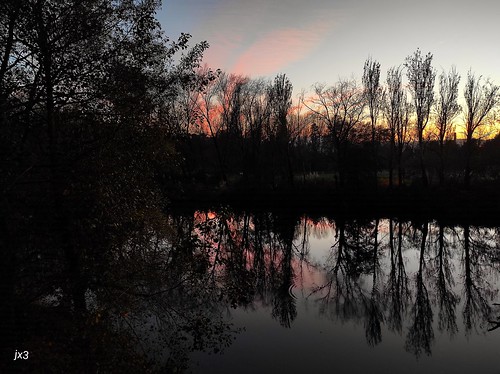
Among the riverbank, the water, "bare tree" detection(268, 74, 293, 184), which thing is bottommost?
the water

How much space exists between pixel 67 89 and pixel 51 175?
2.13 meters

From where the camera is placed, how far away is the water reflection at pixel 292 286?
9258 mm

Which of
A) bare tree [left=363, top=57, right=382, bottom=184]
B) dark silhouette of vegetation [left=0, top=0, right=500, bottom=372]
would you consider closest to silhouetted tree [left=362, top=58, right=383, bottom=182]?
bare tree [left=363, top=57, right=382, bottom=184]

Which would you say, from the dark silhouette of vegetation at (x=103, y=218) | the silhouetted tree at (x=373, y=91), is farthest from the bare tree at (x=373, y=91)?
the dark silhouette of vegetation at (x=103, y=218)

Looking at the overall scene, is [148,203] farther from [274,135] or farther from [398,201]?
[274,135]

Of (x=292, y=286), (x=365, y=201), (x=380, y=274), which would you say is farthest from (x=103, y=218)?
(x=365, y=201)

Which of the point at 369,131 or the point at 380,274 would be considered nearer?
the point at 380,274

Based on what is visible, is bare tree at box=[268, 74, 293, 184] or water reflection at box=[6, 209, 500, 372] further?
bare tree at box=[268, 74, 293, 184]

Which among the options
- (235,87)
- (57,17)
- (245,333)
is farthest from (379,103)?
(57,17)

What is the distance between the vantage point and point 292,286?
1738 centimetres

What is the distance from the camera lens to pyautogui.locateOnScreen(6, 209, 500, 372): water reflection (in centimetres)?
926

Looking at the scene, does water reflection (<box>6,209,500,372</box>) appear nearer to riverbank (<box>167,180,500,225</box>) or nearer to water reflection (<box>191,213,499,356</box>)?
water reflection (<box>191,213,499,356</box>)

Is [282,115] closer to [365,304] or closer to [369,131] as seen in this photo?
[369,131]

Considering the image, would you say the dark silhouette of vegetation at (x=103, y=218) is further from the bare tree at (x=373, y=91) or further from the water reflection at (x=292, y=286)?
the bare tree at (x=373, y=91)
